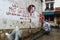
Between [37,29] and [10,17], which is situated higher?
[10,17]

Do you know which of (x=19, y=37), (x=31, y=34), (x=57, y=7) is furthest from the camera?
(x=57, y=7)

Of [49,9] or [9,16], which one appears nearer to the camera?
[9,16]

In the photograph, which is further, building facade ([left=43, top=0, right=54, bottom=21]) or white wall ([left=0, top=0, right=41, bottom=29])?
building facade ([left=43, top=0, right=54, bottom=21])

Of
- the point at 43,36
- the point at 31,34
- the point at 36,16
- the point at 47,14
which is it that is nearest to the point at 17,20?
the point at 31,34

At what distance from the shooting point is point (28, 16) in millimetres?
13641

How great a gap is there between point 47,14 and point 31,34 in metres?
24.6

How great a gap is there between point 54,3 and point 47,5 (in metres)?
1.25

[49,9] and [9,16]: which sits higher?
[9,16]

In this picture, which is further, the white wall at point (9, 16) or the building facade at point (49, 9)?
the building facade at point (49, 9)

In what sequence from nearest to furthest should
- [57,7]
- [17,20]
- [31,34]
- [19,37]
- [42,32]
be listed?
[19,37] → [17,20] → [31,34] → [42,32] → [57,7]

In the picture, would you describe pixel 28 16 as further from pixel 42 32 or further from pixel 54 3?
pixel 54 3

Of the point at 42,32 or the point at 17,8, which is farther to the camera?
the point at 42,32

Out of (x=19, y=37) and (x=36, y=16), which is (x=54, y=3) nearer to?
(x=36, y=16)

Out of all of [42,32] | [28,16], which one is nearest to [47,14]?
[42,32]
